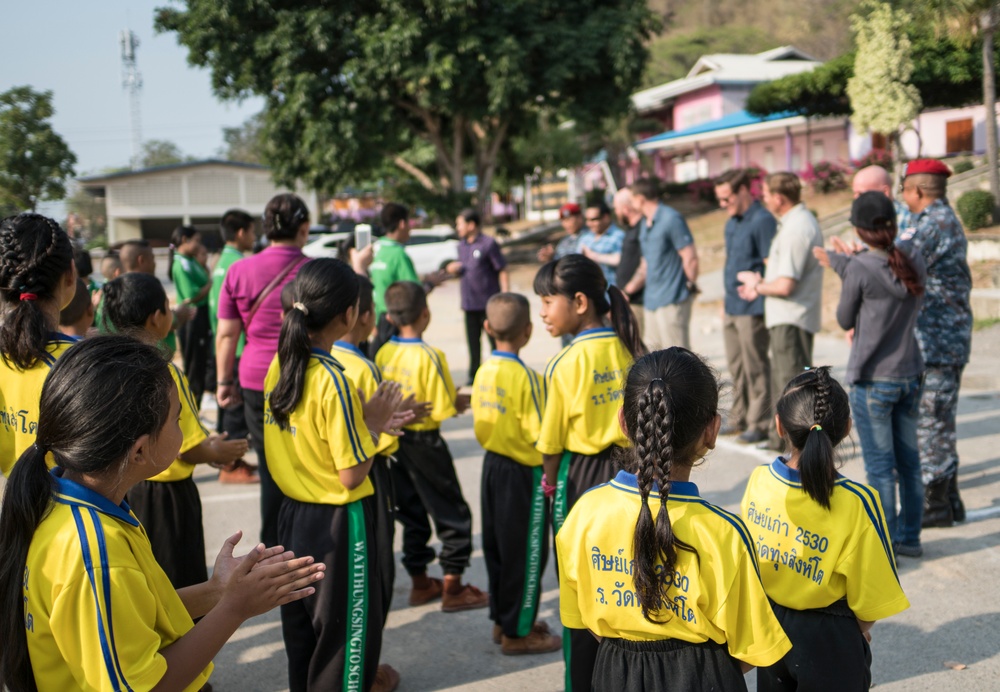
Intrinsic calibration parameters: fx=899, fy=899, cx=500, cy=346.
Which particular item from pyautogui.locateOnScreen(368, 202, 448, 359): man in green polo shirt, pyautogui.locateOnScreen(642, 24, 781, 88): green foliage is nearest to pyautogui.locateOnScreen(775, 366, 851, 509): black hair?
pyautogui.locateOnScreen(368, 202, 448, 359): man in green polo shirt

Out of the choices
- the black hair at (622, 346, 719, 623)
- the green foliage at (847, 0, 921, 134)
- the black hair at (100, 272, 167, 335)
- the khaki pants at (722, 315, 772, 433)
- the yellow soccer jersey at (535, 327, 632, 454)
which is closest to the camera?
the black hair at (622, 346, 719, 623)

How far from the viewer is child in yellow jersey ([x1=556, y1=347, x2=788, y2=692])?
2154 millimetres

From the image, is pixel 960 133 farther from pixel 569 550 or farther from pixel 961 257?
pixel 569 550

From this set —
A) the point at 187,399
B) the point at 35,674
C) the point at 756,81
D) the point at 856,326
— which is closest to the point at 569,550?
the point at 35,674

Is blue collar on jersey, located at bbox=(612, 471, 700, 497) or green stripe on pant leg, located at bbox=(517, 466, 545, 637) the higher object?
blue collar on jersey, located at bbox=(612, 471, 700, 497)

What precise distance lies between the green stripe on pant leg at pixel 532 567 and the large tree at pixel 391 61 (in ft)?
61.5

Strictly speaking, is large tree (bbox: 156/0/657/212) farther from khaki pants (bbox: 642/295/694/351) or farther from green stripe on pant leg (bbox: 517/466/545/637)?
green stripe on pant leg (bbox: 517/466/545/637)

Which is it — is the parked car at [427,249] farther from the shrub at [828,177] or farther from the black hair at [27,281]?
the black hair at [27,281]

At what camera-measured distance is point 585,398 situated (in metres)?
3.59

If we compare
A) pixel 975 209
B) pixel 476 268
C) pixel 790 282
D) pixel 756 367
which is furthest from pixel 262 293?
pixel 975 209

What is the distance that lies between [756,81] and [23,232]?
40933mm

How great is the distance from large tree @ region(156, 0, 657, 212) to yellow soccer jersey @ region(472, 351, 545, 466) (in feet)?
60.5

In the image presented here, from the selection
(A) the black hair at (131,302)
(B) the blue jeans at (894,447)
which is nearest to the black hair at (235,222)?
(A) the black hair at (131,302)

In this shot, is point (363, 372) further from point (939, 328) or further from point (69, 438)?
point (939, 328)
